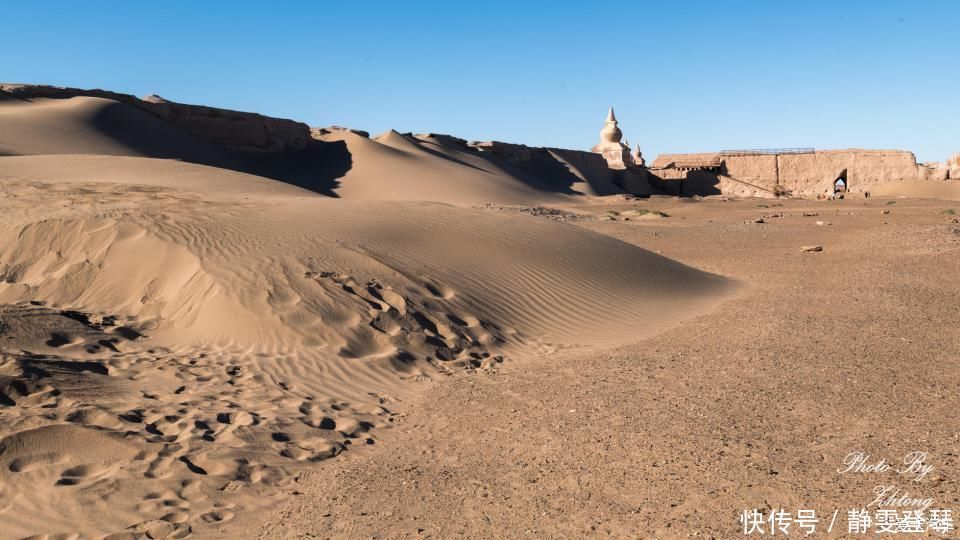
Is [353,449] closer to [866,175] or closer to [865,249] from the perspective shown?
[865,249]

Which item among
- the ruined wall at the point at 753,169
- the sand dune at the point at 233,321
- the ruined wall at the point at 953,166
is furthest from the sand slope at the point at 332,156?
the ruined wall at the point at 953,166

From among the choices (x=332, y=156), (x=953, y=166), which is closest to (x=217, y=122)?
(x=332, y=156)

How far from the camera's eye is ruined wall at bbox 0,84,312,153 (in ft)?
94.7

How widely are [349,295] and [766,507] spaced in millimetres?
5520

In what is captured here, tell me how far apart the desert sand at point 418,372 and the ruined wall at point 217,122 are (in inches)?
641

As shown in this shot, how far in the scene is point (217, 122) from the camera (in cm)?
3162

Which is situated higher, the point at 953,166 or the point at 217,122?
the point at 217,122

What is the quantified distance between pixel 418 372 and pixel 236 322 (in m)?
2.00

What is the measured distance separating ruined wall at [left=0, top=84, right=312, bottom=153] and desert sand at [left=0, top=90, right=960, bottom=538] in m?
16.3

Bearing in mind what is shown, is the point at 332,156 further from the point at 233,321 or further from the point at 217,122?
the point at 233,321

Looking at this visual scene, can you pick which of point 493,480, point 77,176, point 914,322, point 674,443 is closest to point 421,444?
point 493,480

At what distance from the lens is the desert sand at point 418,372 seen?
4.47 meters

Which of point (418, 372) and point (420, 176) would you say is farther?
point (420, 176)

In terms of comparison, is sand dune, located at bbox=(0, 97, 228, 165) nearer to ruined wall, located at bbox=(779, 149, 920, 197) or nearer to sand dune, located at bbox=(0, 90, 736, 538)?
sand dune, located at bbox=(0, 90, 736, 538)
